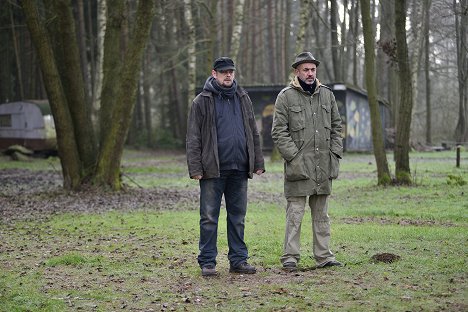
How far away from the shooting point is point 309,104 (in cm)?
920

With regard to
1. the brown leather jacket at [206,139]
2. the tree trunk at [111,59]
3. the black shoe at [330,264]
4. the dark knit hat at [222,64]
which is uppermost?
the tree trunk at [111,59]

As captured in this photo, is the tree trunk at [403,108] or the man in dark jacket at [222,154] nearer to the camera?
the man in dark jacket at [222,154]

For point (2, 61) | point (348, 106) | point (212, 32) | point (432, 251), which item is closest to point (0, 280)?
point (432, 251)

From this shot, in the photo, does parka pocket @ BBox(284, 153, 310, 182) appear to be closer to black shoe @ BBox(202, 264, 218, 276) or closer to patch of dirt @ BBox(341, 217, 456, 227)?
black shoe @ BBox(202, 264, 218, 276)

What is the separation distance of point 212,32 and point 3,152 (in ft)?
40.5

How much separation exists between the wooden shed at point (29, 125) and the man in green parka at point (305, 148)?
3229 cm

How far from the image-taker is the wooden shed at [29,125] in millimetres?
40219

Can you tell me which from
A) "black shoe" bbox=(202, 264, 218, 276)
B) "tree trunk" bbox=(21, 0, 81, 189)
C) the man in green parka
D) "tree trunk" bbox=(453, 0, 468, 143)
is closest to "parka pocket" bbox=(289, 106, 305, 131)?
the man in green parka

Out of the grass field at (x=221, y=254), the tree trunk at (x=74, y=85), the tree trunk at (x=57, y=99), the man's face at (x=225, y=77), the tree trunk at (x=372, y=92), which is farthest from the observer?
the tree trunk at (x=74, y=85)

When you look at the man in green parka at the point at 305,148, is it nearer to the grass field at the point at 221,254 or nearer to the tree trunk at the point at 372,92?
the grass field at the point at 221,254

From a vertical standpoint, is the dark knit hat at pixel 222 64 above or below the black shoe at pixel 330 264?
above

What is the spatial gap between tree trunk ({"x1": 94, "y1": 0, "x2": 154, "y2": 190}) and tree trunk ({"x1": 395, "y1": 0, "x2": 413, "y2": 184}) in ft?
19.4

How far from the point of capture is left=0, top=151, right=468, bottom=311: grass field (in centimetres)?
766

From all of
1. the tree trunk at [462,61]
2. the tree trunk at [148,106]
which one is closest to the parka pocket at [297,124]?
the tree trunk at [462,61]
